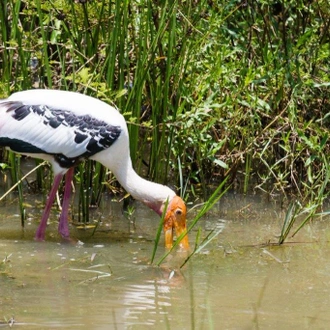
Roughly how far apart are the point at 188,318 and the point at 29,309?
2.48 ft

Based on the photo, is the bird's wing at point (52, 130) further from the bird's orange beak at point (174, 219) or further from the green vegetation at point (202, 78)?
the bird's orange beak at point (174, 219)

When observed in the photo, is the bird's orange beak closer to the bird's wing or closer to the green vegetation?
the green vegetation

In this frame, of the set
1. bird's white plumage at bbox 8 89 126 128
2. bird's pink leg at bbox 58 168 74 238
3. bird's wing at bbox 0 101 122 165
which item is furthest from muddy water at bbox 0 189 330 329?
bird's white plumage at bbox 8 89 126 128

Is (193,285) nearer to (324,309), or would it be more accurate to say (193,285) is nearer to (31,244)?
(324,309)

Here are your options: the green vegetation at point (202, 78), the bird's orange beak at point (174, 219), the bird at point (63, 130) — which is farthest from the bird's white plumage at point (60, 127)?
the bird's orange beak at point (174, 219)

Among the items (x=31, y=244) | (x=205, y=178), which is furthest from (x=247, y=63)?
(x=31, y=244)

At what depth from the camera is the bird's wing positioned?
20.3 ft

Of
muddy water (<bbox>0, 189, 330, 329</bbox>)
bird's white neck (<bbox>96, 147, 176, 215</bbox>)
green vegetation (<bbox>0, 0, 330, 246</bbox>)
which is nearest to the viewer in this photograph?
muddy water (<bbox>0, 189, 330, 329</bbox>)

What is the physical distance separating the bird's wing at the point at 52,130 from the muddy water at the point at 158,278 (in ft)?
1.98

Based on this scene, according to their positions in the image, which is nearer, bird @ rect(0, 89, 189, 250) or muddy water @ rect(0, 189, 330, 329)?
muddy water @ rect(0, 189, 330, 329)

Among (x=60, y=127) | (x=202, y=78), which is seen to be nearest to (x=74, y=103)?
(x=60, y=127)

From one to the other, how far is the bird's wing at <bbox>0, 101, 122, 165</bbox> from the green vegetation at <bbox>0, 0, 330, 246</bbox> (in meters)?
0.24

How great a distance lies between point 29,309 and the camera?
450 centimetres

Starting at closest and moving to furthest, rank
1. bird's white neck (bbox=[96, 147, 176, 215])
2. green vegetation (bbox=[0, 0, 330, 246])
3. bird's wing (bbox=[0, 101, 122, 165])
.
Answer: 1. bird's wing (bbox=[0, 101, 122, 165])
2. bird's white neck (bbox=[96, 147, 176, 215])
3. green vegetation (bbox=[0, 0, 330, 246])
